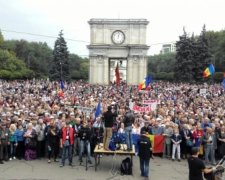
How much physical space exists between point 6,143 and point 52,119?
2.12m

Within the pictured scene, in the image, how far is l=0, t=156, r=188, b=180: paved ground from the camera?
14.8 meters

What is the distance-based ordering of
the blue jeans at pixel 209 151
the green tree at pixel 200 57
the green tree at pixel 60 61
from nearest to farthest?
the blue jeans at pixel 209 151, the green tree at pixel 200 57, the green tree at pixel 60 61

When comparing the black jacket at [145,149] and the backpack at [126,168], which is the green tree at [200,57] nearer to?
the backpack at [126,168]

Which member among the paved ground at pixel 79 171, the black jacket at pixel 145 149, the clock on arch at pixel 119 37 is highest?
the clock on arch at pixel 119 37

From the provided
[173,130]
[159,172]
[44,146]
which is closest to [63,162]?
[44,146]

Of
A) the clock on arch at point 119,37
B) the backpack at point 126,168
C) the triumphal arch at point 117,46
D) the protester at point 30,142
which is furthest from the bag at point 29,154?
the clock on arch at point 119,37

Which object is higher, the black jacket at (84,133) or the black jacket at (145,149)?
the black jacket at (84,133)

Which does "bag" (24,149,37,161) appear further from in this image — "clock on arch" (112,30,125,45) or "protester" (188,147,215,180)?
"clock on arch" (112,30,125,45)

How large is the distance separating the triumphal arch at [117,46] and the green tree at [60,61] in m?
4.44

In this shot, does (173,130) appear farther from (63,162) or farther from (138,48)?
(138,48)

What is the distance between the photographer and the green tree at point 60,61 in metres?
73.4

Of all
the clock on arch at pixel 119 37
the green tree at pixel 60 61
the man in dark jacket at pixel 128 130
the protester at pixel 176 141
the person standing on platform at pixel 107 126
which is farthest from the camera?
the clock on arch at pixel 119 37

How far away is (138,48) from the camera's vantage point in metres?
75.1

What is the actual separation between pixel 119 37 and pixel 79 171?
61.2m
